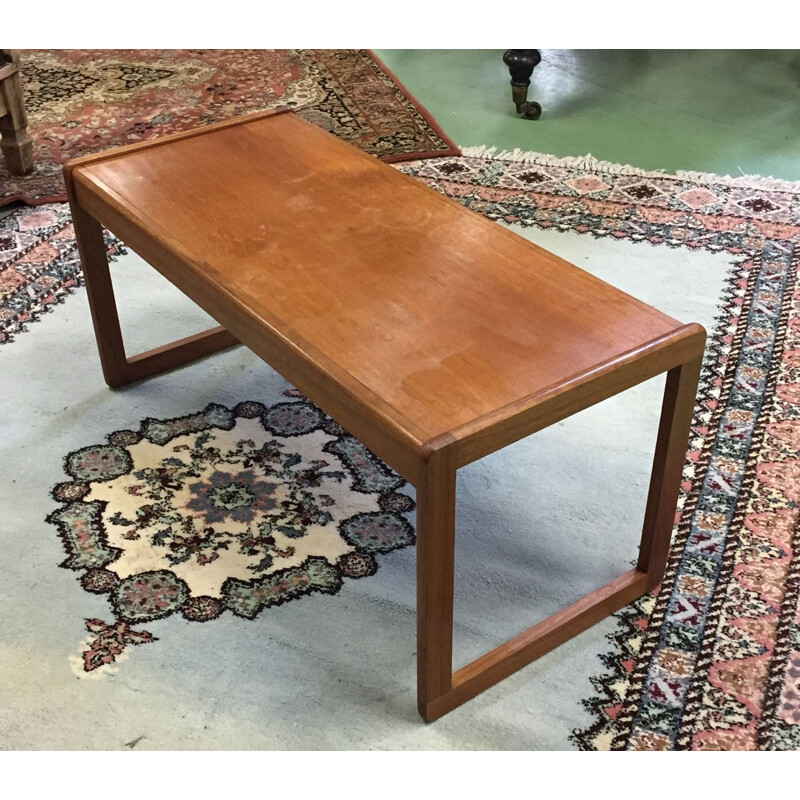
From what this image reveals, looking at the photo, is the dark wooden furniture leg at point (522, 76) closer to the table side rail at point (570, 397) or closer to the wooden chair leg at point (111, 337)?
the wooden chair leg at point (111, 337)

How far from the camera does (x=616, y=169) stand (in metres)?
3.28

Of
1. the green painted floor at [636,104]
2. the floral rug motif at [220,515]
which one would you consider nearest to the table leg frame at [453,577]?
the floral rug motif at [220,515]

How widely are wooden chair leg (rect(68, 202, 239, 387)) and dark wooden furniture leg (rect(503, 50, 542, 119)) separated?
5.36 feet

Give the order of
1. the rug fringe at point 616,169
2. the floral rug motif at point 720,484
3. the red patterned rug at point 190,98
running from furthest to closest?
the red patterned rug at point 190,98 < the rug fringe at point 616,169 < the floral rug motif at point 720,484

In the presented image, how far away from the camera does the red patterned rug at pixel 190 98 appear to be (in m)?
3.41

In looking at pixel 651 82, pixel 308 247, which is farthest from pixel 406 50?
pixel 308 247

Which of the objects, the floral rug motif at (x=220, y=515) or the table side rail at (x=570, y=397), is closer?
the table side rail at (x=570, y=397)

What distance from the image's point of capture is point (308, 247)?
1827 mm

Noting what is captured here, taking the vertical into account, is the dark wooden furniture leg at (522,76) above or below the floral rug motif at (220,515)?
above

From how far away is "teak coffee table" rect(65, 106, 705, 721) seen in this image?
1463mm

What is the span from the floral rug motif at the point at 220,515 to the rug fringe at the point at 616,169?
142 cm

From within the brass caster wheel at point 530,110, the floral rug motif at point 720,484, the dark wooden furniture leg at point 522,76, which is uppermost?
the dark wooden furniture leg at point 522,76

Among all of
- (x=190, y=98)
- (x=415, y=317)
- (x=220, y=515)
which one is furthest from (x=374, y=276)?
(x=190, y=98)

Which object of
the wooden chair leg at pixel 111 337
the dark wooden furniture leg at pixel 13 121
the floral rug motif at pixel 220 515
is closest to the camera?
the floral rug motif at pixel 220 515
